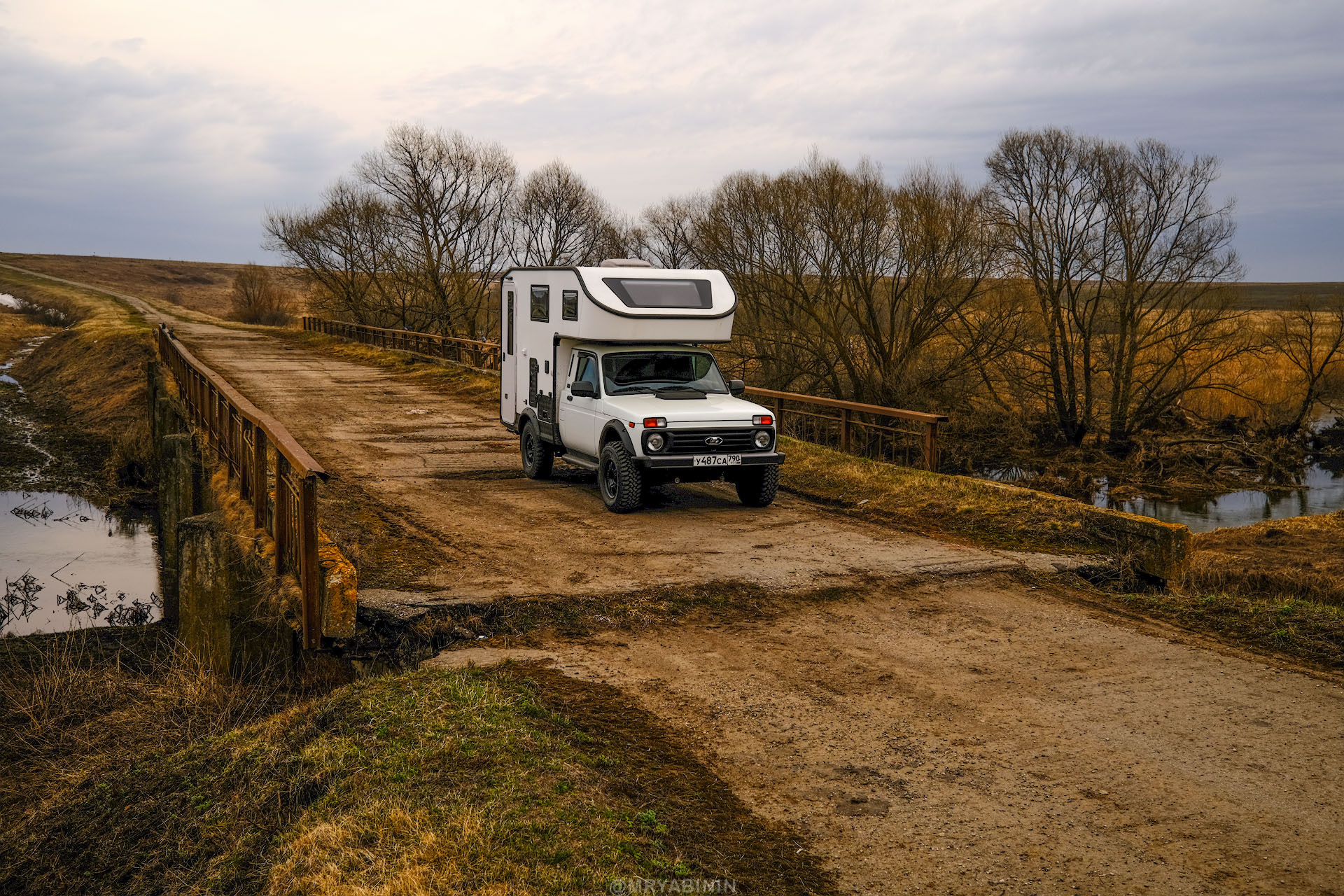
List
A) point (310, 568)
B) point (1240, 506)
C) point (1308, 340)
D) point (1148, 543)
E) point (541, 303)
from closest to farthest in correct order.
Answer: point (310, 568) < point (1148, 543) < point (541, 303) < point (1240, 506) < point (1308, 340)

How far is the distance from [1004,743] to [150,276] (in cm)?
14267

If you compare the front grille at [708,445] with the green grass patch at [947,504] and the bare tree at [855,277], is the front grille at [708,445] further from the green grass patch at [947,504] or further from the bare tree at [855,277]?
the bare tree at [855,277]

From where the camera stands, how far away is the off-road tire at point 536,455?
1450 cm

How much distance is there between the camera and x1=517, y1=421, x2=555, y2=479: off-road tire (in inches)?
571

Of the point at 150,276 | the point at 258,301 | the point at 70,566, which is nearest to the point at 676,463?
the point at 70,566

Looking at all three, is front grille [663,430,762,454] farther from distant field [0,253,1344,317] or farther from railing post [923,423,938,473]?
distant field [0,253,1344,317]

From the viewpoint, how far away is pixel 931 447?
13.9 meters

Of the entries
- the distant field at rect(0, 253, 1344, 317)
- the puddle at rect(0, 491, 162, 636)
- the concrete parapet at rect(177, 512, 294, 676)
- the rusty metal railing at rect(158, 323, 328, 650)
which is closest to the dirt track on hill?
the rusty metal railing at rect(158, 323, 328, 650)

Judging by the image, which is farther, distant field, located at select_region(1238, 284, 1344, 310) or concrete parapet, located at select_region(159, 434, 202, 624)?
distant field, located at select_region(1238, 284, 1344, 310)

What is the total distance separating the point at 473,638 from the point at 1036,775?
4.19m

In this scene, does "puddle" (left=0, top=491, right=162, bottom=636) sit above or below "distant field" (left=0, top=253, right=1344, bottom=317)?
below

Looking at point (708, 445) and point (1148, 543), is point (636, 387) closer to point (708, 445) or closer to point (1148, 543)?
point (708, 445)

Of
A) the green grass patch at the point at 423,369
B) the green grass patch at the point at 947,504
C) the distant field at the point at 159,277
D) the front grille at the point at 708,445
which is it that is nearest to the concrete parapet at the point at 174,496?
the green grass patch at the point at 423,369

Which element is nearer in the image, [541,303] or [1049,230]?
[541,303]
